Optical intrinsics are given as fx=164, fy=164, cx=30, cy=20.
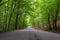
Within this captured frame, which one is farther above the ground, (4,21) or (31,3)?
Answer: (31,3)

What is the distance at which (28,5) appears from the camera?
39.9 m

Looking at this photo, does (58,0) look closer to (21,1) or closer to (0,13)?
(21,1)

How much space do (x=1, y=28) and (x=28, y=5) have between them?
9.11 m

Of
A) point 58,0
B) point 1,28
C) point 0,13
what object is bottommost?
point 1,28

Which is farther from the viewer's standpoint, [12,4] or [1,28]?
[12,4]

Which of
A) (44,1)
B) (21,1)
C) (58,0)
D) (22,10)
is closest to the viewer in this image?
(58,0)

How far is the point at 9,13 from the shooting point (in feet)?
131

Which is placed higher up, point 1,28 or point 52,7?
point 52,7

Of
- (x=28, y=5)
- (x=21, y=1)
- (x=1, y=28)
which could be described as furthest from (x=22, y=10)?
(x=1, y=28)

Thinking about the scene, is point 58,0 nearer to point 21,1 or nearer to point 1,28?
point 21,1

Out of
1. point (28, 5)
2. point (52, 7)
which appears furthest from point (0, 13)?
point (52, 7)

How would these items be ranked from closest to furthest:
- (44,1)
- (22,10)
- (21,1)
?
(21,1) → (44,1) → (22,10)

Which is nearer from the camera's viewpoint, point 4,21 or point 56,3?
point 56,3

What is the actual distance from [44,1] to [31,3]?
127 inches
